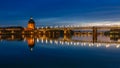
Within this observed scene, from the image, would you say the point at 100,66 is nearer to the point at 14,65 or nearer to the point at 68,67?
the point at 68,67

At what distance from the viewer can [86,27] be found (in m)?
164

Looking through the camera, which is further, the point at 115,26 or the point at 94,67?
the point at 115,26

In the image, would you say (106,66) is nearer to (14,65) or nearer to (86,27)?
(14,65)

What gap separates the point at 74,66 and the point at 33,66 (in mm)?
4398

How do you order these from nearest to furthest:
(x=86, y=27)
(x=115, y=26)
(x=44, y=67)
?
(x=44, y=67) < (x=115, y=26) < (x=86, y=27)

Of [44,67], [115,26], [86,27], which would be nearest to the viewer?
[44,67]

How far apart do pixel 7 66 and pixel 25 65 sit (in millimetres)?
1966

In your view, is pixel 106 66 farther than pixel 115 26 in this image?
No

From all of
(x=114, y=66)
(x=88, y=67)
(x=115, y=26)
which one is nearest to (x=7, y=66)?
(x=88, y=67)

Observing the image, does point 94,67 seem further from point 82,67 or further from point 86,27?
point 86,27

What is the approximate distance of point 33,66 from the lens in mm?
32969

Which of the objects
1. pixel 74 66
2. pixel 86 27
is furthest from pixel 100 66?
pixel 86 27

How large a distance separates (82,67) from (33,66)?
Answer: 17.0 ft

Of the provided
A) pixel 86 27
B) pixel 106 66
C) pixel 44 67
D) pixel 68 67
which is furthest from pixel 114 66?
pixel 86 27
